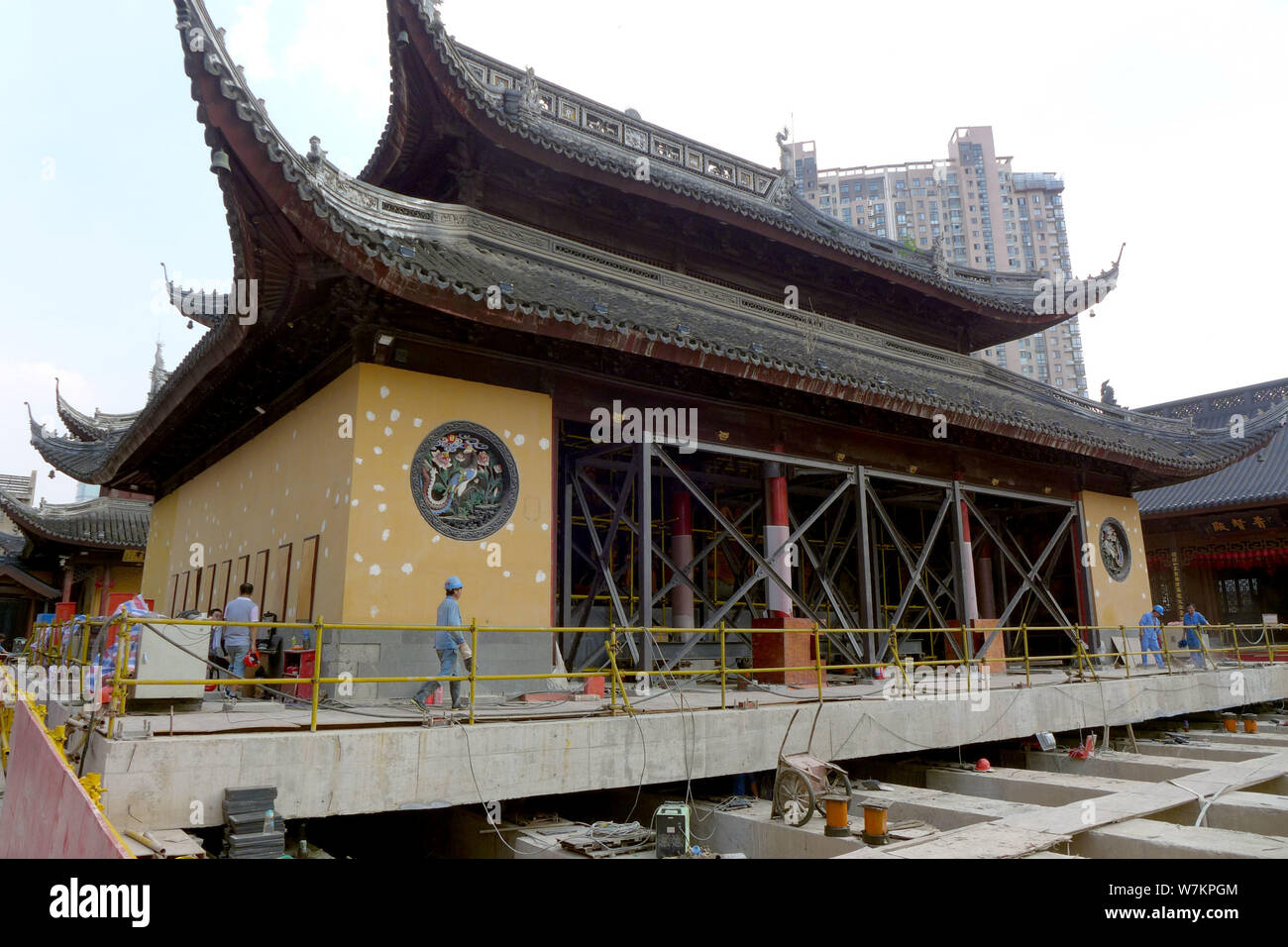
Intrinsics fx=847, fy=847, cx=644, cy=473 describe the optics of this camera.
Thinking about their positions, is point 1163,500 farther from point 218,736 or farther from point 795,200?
point 218,736

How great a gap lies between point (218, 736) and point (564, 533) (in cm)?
695

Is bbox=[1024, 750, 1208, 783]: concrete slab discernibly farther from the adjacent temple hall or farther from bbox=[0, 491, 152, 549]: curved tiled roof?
bbox=[0, 491, 152, 549]: curved tiled roof

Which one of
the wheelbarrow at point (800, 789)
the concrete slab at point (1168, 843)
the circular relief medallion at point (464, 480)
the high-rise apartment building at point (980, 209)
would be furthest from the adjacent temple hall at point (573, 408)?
the high-rise apartment building at point (980, 209)

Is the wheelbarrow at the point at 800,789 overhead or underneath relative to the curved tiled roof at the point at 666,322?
underneath

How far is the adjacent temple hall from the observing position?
31.5 feet

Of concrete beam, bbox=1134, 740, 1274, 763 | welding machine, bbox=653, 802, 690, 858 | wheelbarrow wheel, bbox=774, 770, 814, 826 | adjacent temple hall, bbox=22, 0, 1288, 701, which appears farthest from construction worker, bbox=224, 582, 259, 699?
concrete beam, bbox=1134, 740, 1274, 763

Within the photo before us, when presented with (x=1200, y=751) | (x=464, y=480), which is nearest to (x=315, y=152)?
(x=464, y=480)

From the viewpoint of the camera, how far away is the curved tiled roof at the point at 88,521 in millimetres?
23766

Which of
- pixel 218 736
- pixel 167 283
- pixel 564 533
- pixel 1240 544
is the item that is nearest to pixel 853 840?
pixel 218 736

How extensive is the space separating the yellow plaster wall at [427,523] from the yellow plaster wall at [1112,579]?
12940mm

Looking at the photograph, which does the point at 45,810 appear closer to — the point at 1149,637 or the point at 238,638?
the point at 238,638

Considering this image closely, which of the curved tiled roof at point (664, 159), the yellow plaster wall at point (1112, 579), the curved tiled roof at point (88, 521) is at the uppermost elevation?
the curved tiled roof at point (664, 159)

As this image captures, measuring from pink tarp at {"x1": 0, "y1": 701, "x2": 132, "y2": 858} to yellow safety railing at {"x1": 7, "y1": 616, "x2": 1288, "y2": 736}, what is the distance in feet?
2.09

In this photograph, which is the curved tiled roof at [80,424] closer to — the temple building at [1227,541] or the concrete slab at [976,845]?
the concrete slab at [976,845]
